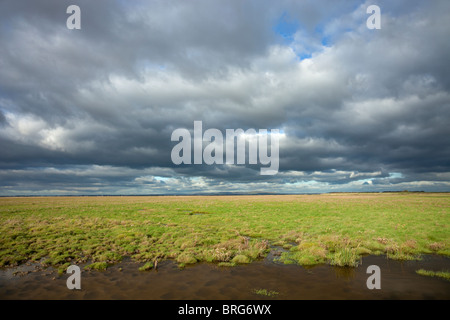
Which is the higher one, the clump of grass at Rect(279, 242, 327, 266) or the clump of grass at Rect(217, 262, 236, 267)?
the clump of grass at Rect(279, 242, 327, 266)

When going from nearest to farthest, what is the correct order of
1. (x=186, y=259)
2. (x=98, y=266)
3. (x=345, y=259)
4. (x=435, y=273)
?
(x=435, y=273)
(x=98, y=266)
(x=345, y=259)
(x=186, y=259)

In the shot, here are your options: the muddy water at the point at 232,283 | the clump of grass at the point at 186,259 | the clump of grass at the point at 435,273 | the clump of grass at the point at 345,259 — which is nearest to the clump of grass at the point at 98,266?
the muddy water at the point at 232,283

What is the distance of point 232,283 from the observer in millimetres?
13961

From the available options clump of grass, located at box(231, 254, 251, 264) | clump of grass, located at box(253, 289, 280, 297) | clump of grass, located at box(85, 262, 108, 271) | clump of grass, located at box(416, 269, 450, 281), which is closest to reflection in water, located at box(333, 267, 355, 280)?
clump of grass, located at box(416, 269, 450, 281)

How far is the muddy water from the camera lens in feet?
40.3

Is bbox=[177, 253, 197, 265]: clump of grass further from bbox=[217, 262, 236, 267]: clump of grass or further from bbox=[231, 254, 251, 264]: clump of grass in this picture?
Result: bbox=[231, 254, 251, 264]: clump of grass

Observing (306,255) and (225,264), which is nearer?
(225,264)

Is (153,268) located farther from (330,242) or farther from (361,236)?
(361,236)

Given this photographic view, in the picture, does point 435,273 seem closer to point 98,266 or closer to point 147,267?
point 147,267

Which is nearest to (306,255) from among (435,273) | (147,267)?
(435,273)

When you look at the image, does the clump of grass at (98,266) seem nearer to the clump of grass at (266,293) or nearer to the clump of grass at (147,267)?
the clump of grass at (147,267)

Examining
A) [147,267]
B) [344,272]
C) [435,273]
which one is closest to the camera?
[435,273]

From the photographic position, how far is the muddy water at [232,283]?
1228 cm
